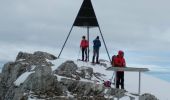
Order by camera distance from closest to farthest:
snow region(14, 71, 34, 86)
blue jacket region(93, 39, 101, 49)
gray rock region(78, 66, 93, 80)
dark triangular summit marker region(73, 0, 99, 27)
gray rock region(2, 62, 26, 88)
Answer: snow region(14, 71, 34, 86) → gray rock region(78, 66, 93, 80) → gray rock region(2, 62, 26, 88) → blue jacket region(93, 39, 101, 49) → dark triangular summit marker region(73, 0, 99, 27)

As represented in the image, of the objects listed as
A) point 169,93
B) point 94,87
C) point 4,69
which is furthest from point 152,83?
point 4,69

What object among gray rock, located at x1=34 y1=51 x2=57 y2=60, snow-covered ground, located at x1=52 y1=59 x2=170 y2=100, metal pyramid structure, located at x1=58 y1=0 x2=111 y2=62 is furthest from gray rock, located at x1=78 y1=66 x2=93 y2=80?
metal pyramid structure, located at x1=58 y1=0 x2=111 y2=62

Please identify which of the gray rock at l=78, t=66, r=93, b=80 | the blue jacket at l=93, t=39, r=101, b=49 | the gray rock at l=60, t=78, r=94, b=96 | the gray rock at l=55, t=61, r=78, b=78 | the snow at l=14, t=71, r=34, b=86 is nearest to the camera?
the gray rock at l=60, t=78, r=94, b=96

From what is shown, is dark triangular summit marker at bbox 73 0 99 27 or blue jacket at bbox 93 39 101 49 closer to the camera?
blue jacket at bbox 93 39 101 49

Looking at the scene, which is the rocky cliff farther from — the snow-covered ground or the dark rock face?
the snow-covered ground

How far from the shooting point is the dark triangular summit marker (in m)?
29.4

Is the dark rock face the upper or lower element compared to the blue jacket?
lower

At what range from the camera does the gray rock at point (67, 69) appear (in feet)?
78.1

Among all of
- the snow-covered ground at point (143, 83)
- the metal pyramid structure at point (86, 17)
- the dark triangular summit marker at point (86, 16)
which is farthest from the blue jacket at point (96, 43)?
the dark triangular summit marker at point (86, 16)

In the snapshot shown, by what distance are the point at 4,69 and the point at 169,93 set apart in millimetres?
10604

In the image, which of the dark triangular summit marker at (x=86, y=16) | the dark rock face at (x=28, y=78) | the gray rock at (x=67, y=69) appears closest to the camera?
the dark rock face at (x=28, y=78)

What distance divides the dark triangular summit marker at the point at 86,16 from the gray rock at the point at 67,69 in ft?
18.1

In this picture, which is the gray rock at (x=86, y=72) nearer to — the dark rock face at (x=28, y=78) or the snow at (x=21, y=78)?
the dark rock face at (x=28, y=78)

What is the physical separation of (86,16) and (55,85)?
360 inches
